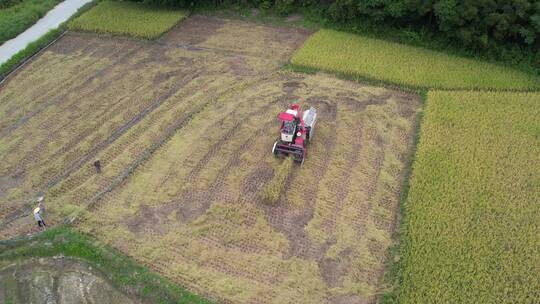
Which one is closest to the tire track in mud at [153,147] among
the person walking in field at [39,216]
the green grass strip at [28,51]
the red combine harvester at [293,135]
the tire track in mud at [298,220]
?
the person walking in field at [39,216]

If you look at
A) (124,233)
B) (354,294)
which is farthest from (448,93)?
(124,233)

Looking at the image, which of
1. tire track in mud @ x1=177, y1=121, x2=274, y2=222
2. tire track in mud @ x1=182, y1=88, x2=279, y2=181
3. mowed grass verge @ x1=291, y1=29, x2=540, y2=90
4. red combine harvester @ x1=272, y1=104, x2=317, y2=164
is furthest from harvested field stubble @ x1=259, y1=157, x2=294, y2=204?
mowed grass verge @ x1=291, y1=29, x2=540, y2=90

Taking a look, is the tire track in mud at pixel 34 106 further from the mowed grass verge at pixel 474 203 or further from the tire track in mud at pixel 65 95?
the mowed grass verge at pixel 474 203

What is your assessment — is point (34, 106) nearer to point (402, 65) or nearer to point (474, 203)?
point (402, 65)

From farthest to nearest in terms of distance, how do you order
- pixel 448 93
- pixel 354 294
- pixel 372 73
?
pixel 372 73 → pixel 448 93 → pixel 354 294

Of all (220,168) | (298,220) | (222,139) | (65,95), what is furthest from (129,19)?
(298,220)

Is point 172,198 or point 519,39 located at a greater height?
point 519,39

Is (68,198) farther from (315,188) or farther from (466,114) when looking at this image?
(466,114)
